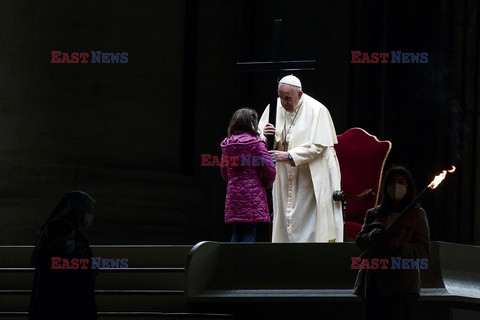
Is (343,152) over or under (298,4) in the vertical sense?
under

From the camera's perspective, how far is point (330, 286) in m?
12.2

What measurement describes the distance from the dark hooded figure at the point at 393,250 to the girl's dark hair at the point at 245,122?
3312 millimetres

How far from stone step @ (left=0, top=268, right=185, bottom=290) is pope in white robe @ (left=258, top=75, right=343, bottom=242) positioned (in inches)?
65.8

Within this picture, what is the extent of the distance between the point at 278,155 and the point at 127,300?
2208 millimetres

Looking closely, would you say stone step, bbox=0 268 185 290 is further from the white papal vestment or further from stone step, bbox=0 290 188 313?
the white papal vestment

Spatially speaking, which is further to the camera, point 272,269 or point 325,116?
point 325,116

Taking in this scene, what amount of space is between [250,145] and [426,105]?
5.13 meters

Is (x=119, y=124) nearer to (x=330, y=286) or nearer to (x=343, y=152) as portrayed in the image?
(x=343, y=152)

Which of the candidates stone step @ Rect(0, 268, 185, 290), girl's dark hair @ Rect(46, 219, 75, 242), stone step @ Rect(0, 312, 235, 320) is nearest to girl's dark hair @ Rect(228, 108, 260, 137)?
stone step @ Rect(0, 268, 185, 290)

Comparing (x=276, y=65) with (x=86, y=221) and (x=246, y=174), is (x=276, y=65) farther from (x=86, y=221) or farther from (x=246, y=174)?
(x=86, y=221)

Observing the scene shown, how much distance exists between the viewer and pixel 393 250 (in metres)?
10.1

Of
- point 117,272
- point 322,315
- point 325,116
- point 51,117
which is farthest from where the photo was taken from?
point 51,117

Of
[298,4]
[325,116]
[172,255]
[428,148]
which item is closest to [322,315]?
[172,255]

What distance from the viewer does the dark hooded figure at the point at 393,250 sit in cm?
1002
